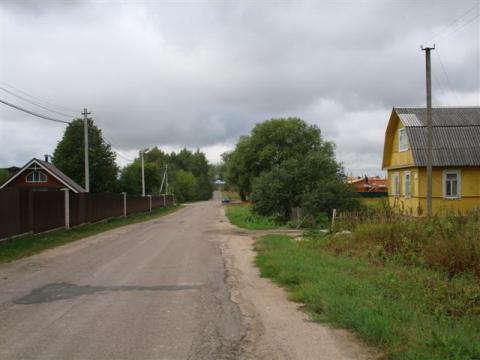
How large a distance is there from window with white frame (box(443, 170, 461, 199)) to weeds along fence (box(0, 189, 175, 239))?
20268mm

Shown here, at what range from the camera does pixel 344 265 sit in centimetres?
1103

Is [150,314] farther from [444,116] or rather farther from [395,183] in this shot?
[395,183]

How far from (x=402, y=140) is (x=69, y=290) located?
86.5 ft

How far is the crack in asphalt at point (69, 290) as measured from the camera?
8578 mm

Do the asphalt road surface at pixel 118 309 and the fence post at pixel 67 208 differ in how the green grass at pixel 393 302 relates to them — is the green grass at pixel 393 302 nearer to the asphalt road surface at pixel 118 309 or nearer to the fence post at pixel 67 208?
the asphalt road surface at pixel 118 309

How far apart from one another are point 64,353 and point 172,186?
103 meters

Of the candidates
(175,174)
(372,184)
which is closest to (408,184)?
(372,184)

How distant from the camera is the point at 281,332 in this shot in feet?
20.9

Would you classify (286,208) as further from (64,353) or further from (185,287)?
(64,353)

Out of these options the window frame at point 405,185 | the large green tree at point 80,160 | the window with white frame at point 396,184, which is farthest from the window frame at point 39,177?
the window frame at point 405,185

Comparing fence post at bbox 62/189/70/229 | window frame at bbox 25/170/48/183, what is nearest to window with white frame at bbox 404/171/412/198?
fence post at bbox 62/189/70/229

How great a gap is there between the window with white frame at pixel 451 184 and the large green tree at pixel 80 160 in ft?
151

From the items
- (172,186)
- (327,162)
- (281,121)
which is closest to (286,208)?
(327,162)

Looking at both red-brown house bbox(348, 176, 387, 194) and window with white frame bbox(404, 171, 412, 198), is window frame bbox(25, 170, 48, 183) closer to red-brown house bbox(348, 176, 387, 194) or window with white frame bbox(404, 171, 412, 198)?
window with white frame bbox(404, 171, 412, 198)
